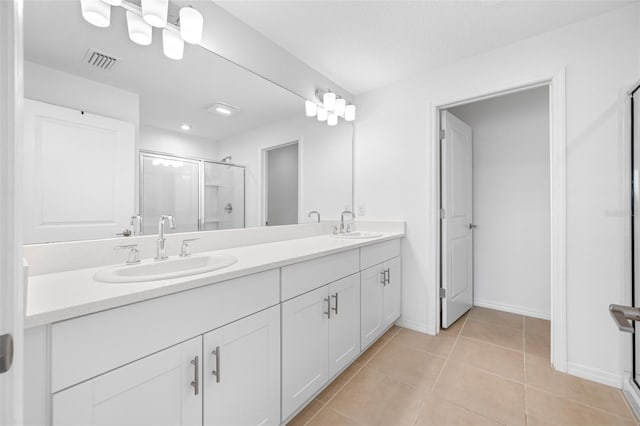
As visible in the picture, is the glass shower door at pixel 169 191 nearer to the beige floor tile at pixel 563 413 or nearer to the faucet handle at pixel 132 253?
the faucet handle at pixel 132 253

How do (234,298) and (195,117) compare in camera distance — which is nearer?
(234,298)

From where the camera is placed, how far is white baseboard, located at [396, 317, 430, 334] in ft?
7.91

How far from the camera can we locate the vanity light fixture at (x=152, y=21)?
122 centimetres

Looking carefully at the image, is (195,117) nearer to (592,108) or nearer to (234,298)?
(234,298)

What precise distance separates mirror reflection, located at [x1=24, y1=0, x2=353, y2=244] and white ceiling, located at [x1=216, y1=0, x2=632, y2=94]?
0.36 metres

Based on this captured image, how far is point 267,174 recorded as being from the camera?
2.05 meters

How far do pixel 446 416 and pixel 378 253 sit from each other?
41.4 inches

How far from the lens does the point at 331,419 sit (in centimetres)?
141

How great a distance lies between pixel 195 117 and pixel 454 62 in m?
2.06

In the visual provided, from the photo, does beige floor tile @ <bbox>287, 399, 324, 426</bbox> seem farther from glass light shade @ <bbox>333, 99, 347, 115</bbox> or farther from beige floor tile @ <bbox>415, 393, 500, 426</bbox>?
glass light shade @ <bbox>333, 99, 347, 115</bbox>

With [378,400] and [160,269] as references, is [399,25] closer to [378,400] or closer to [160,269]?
[160,269]

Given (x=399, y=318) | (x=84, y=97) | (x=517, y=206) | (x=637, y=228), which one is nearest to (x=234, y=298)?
(x=84, y=97)

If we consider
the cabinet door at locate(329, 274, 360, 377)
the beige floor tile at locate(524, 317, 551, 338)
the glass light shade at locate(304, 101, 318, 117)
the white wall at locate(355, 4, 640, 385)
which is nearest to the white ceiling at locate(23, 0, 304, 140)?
the glass light shade at locate(304, 101, 318, 117)

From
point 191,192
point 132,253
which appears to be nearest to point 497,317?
point 191,192
